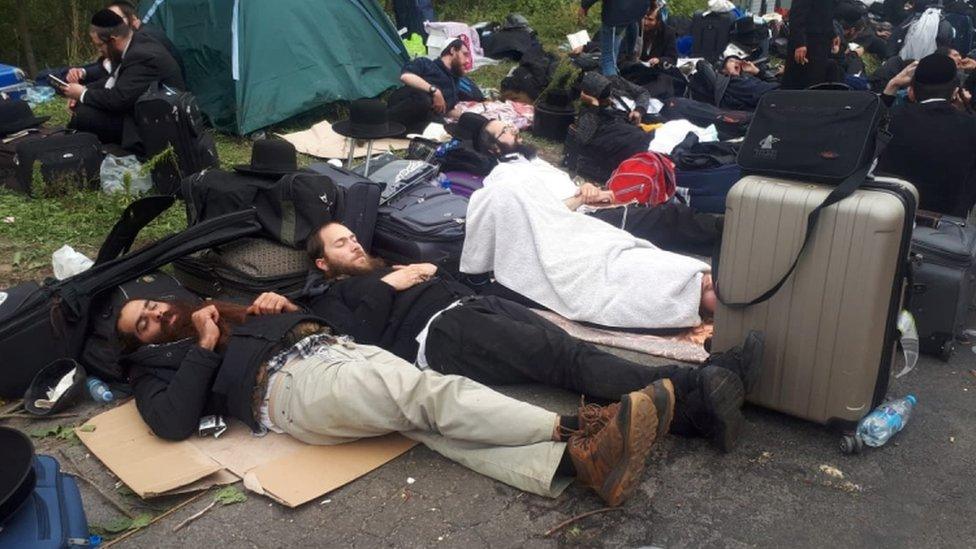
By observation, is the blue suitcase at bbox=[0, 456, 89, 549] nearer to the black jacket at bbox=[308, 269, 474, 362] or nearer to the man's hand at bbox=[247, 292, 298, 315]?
the man's hand at bbox=[247, 292, 298, 315]

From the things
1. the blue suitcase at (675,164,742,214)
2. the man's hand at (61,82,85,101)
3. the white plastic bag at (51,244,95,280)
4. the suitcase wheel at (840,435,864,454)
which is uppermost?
the man's hand at (61,82,85,101)

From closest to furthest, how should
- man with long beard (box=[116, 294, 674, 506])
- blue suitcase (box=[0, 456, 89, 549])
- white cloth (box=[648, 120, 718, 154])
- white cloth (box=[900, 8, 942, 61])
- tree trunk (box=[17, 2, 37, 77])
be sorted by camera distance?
blue suitcase (box=[0, 456, 89, 549]) < man with long beard (box=[116, 294, 674, 506]) < white cloth (box=[648, 120, 718, 154]) < white cloth (box=[900, 8, 942, 61]) < tree trunk (box=[17, 2, 37, 77])

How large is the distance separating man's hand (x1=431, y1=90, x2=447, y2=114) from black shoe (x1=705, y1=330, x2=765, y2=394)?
17.0ft

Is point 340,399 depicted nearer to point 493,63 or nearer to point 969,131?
point 969,131

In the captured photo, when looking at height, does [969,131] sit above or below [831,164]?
below

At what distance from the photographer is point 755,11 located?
17.9 m

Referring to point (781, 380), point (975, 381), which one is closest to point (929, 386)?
point (975, 381)

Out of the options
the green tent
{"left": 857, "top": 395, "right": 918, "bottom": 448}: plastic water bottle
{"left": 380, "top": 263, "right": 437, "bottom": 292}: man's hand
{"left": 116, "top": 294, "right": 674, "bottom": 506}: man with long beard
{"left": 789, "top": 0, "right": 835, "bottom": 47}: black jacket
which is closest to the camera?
{"left": 116, "top": 294, "right": 674, "bottom": 506}: man with long beard

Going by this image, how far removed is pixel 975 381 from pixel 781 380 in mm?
1292

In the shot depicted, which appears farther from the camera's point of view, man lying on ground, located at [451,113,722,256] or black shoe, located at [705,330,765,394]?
man lying on ground, located at [451,113,722,256]

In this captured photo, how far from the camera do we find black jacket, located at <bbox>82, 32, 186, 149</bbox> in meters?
6.26

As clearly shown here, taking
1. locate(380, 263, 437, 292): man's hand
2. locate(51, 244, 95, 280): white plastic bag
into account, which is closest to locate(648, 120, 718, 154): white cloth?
→ locate(380, 263, 437, 292): man's hand

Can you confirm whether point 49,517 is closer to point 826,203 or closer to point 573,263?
point 573,263

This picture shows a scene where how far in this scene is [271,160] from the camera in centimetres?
476
